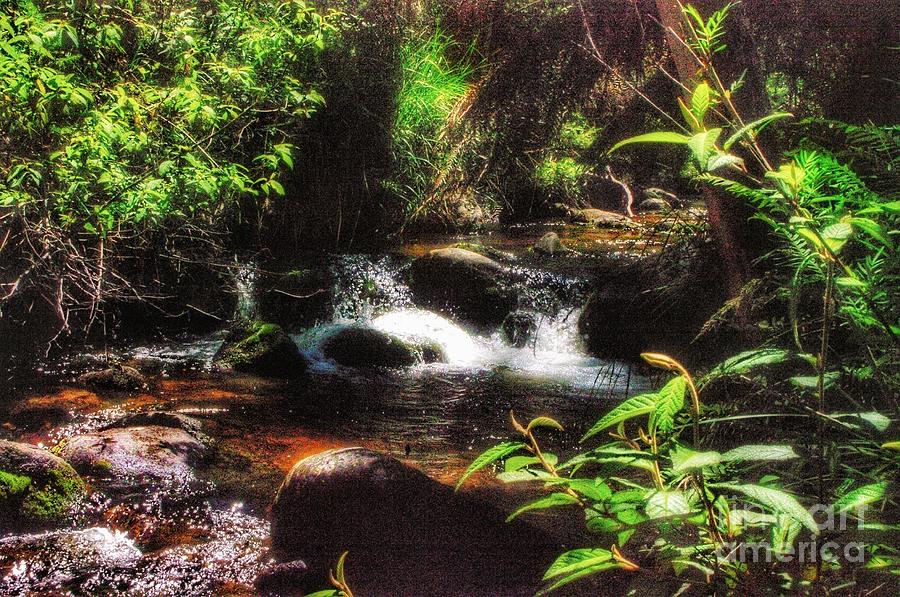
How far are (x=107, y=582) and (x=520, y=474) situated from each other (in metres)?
2.22

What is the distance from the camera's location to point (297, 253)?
760 cm

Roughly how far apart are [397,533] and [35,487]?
180cm

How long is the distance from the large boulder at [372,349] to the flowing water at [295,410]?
4.5 inches

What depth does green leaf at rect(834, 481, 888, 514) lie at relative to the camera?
884mm

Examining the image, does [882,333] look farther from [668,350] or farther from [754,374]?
[668,350]

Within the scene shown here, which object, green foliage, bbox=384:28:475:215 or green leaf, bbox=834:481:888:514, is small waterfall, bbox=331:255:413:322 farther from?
green leaf, bbox=834:481:888:514

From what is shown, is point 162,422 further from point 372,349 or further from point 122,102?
point 372,349

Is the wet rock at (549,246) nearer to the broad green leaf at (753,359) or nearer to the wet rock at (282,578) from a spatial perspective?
the wet rock at (282,578)

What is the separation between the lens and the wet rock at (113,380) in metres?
4.86

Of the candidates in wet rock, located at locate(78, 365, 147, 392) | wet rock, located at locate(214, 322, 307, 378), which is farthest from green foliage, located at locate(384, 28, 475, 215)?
wet rock, located at locate(78, 365, 147, 392)

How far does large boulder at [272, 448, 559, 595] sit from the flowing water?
0.86 feet

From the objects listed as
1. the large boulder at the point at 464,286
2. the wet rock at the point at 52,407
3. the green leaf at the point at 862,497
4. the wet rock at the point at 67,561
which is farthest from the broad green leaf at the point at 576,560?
the large boulder at the point at 464,286

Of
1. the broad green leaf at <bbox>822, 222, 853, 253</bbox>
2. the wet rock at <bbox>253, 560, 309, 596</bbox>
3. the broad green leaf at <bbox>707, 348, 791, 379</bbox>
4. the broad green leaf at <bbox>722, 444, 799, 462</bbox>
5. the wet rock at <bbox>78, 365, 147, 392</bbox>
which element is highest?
the broad green leaf at <bbox>822, 222, 853, 253</bbox>

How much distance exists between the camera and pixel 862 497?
0.89 metres
